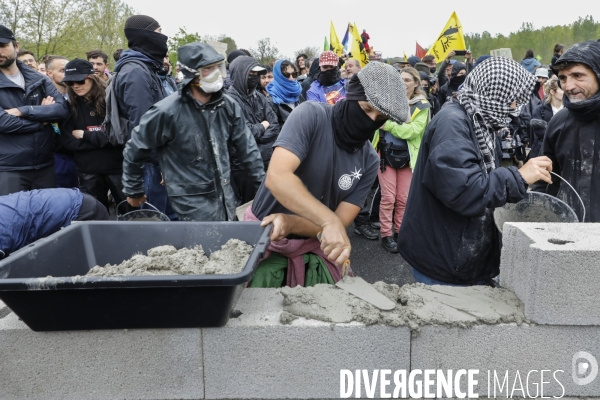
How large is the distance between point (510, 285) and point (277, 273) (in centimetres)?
116

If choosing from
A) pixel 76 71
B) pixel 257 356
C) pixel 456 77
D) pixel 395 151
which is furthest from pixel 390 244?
pixel 456 77

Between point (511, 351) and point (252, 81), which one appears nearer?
point (511, 351)

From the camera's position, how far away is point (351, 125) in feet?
8.07

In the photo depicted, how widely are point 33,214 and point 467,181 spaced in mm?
2556

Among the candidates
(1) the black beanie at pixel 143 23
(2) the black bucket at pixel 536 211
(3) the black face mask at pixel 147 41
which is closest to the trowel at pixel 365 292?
(2) the black bucket at pixel 536 211

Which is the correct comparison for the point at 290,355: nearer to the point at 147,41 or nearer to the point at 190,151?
the point at 190,151

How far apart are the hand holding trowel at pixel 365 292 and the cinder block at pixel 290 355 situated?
0.10 meters

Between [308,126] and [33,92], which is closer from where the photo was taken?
[308,126]

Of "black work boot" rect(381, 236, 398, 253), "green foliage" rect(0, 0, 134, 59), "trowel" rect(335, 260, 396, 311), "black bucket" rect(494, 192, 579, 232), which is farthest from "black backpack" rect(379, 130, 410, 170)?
"green foliage" rect(0, 0, 134, 59)

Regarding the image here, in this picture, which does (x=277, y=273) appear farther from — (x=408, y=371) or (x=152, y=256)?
(x=408, y=371)

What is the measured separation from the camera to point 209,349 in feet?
6.48

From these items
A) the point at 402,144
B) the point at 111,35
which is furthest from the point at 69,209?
the point at 111,35

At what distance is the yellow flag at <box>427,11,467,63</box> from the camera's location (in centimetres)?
1037

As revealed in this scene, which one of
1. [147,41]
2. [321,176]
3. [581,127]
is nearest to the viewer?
[321,176]
